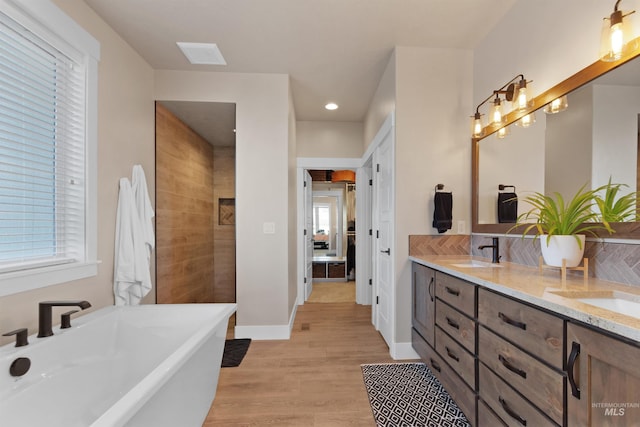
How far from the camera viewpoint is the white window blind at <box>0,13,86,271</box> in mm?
1444

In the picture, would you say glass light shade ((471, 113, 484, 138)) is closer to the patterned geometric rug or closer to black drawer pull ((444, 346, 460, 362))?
black drawer pull ((444, 346, 460, 362))

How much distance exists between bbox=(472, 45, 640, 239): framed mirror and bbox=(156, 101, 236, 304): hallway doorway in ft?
8.78

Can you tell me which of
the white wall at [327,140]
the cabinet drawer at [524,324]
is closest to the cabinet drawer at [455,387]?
the cabinet drawer at [524,324]

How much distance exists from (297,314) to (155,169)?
7.82 feet

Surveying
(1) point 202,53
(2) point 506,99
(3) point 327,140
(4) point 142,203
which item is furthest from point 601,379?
(3) point 327,140

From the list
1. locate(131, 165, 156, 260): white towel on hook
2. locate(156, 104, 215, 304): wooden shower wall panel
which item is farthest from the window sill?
locate(156, 104, 215, 304): wooden shower wall panel

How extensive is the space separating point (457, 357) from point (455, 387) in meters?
0.18

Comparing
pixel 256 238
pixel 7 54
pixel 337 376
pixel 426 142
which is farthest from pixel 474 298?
pixel 7 54

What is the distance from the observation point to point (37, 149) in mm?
1620

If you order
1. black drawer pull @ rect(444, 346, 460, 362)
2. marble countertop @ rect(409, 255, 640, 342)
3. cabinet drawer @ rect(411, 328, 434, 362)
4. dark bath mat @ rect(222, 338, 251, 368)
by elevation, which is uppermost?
marble countertop @ rect(409, 255, 640, 342)

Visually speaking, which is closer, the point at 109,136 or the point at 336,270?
the point at 109,136

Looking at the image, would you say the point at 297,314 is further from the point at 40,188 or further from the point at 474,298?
the point at 40,188

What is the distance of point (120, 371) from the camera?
1.71 m

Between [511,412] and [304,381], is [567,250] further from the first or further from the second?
[304,381]
